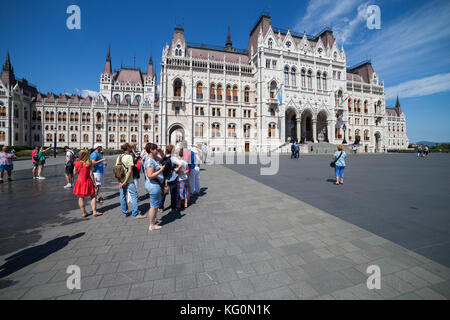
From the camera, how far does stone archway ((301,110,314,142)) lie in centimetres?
3990

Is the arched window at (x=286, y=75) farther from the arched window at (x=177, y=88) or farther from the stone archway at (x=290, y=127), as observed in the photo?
the arched window at (x=177, y=88)

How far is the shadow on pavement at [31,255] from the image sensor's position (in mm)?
2672

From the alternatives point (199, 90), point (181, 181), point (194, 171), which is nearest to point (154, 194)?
point (181, 181)

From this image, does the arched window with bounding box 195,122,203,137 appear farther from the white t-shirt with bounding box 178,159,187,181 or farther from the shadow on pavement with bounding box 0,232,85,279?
the shadow on pavement with bounding box 0,232,85,279

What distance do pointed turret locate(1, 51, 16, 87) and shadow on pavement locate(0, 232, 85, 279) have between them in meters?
72.5

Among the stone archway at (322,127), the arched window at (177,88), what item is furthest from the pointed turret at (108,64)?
the stone archway at (322,127)

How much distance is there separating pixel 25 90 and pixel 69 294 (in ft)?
260

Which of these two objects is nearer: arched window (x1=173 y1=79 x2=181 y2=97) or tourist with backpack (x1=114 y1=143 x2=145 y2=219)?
tourist with backpack (x1=114 y1=143 x2=145 y2=219)

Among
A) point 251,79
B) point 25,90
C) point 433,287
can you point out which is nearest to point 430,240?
point 433,287

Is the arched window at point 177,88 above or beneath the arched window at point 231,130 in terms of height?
above

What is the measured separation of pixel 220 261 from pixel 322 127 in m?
45.3

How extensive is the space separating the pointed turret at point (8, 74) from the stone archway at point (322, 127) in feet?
261

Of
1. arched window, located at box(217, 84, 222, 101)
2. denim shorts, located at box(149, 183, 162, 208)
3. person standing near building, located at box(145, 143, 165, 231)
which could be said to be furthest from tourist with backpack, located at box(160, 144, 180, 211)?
arched window, located at box(217, 84, 222, 101)
